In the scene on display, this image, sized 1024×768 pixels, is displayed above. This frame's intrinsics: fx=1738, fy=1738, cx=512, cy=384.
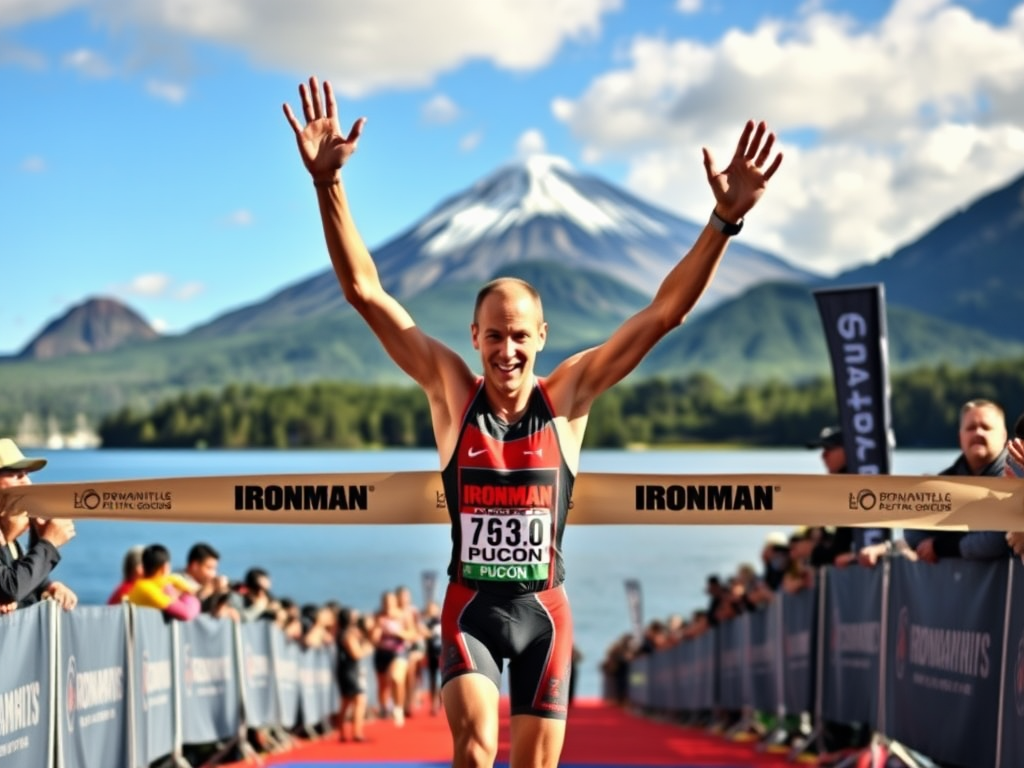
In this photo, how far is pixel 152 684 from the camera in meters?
11.5

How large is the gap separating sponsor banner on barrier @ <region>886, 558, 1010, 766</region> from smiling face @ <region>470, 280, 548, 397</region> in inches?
145

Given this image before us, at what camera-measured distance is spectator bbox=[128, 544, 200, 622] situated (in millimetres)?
11883

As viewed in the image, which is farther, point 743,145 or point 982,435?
point 982,435

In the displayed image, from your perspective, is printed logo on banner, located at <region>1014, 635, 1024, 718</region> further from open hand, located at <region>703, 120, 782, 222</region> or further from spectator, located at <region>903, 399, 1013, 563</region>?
open hand, located at <region>703, 120, 782, 222</region>

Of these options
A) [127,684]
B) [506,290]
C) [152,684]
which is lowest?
[152,684]

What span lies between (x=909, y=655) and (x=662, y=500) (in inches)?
136

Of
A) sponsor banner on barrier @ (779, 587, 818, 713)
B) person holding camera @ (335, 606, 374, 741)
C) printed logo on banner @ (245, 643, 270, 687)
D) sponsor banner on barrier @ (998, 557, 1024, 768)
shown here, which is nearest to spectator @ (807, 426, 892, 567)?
sponsor banner on barrier @ (779, 587, 818, 713)

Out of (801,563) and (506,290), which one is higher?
(506,290)

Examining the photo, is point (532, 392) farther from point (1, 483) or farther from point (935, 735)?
point (935, 735)

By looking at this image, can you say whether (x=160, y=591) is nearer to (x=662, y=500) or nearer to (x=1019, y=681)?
(x=662, y=500)

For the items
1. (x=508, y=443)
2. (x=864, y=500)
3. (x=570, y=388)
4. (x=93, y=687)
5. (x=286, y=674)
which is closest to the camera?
(x=508, y=443)

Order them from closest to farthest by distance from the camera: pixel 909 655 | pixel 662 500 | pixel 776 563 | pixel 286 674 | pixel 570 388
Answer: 1. pixel 570 388
2. pixel 662 500
3. pixel 909 655
4. pixel 776 563
5. pixel 286 674

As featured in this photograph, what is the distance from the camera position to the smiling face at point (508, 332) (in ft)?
19.0

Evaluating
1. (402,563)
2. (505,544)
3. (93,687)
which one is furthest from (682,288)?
(402,563)
